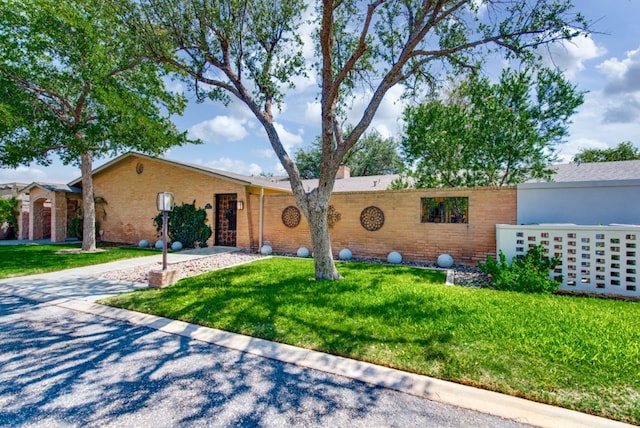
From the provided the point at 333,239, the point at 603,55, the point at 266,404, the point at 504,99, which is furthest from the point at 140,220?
the point at 603,55

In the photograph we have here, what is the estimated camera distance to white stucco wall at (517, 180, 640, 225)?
715cm

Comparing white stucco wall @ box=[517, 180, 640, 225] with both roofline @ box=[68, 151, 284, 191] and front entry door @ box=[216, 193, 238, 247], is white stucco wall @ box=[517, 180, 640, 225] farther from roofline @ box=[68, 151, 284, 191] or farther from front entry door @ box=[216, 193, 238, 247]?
front entry door @ box=[216, 193, 238, 247]

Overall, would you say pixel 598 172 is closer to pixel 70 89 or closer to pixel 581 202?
pixel 581 202

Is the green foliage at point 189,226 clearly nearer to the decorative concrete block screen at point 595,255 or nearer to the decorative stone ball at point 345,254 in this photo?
the decorative stone ball at point 345,254

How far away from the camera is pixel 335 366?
3068 mm

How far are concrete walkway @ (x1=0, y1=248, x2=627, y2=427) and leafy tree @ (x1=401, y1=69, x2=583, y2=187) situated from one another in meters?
9.81

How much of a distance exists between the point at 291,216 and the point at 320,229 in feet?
16.0

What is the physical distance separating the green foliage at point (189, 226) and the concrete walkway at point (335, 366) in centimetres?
638

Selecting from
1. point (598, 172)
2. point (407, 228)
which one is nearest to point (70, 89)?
point (407, 228)

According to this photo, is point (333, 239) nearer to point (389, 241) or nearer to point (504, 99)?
point (389, 241)

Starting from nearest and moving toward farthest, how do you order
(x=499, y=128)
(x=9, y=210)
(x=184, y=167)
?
(x=499, y=128)
(x=184, y=167)
(x=9, y=210)

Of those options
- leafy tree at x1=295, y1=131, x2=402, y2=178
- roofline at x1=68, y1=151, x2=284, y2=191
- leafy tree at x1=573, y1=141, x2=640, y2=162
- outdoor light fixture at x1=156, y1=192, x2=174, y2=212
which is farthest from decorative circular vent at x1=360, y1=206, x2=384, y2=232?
leafy tree at x1=573, y1=141, x2=640, y2=162

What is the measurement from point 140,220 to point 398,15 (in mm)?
13536

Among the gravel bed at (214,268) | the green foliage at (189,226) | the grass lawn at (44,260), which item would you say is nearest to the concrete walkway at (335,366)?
the gravel bed at (214,268)
